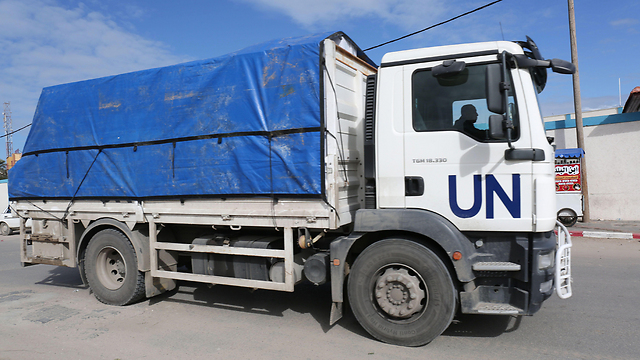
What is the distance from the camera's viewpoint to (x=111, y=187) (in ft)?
18.7

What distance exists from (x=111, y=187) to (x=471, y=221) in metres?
4.60

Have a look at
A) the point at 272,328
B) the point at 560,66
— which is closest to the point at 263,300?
the point at 272,328

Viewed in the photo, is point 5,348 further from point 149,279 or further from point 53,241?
point 53,241

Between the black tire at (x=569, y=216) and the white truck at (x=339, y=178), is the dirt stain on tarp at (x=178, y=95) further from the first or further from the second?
the black tire at (x=569, y=216)

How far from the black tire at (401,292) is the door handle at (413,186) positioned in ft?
1.58

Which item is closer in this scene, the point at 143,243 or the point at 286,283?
the point at 286,283

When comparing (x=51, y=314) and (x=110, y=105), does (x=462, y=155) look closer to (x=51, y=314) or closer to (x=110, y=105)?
(x=110, y=105)

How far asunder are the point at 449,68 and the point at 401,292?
2.18m

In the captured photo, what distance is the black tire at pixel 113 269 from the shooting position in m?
5.69

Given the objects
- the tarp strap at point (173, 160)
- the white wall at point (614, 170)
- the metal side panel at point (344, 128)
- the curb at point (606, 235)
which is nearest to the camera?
the metal side panel at point (344, 128)

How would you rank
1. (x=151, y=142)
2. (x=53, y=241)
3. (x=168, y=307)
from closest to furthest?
(x=151, y=142)
(x=168, y=307)
(x=53, y=241)

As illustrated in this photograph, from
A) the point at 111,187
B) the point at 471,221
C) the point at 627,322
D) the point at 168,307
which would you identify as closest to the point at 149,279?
the point at 168,307

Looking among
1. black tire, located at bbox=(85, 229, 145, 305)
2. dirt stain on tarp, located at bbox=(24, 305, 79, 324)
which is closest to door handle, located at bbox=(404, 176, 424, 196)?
black tire, located at bbox=(85, 229, 145, 305)

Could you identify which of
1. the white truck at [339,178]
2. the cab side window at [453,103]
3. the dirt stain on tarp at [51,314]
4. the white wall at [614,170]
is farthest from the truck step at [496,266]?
the white wall at [614,170]
